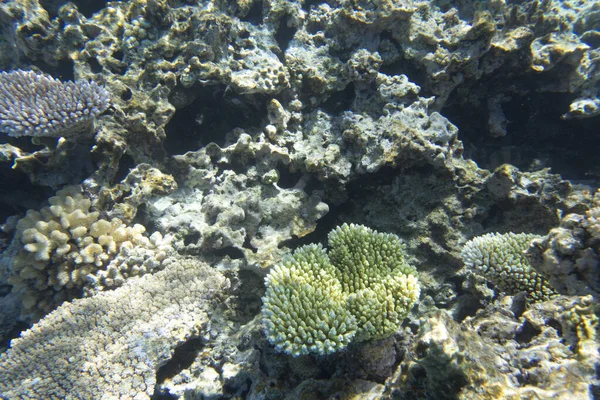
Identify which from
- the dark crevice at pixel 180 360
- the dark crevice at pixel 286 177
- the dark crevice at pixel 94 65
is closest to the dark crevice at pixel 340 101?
the dark crevice at pixel 286 177

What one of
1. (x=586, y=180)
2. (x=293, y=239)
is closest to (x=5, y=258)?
(x=293, y=239)

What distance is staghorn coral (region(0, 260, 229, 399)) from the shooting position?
295 cm

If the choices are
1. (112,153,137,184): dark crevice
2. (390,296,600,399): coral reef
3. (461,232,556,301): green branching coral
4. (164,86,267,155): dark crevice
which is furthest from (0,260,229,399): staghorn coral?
(461,232,556,301): green branching coral

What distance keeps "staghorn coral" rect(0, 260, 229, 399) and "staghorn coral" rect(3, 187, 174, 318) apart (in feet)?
0.84

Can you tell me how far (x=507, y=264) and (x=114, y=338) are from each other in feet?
13.4

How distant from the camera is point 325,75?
4.39m

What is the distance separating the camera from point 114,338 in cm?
317

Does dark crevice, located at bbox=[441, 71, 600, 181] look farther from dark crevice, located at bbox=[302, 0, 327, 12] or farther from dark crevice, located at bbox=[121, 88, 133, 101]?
dark crevice, located at bbox=[121, 88, 133, 101]

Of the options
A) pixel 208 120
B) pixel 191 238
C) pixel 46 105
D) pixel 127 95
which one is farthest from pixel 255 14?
pixel 191 238

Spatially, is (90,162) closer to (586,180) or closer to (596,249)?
(596,249)

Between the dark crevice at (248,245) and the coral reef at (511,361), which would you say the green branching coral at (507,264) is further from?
the dark crevice at (248,245)

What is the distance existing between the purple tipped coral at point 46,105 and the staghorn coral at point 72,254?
771 millimetres

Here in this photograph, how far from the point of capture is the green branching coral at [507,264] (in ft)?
10.1

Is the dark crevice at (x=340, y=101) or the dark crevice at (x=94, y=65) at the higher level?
the dark crevice at (x=340, y=101)
